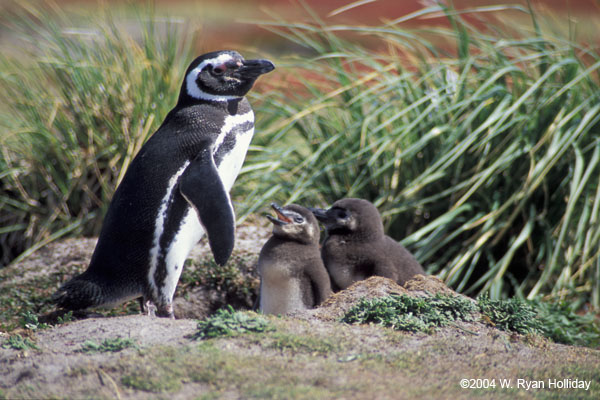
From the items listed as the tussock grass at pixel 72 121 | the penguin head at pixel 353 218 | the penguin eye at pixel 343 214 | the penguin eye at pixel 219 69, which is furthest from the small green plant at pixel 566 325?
the tussock grass at pixel 72 121

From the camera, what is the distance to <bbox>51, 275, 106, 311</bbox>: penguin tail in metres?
2.82

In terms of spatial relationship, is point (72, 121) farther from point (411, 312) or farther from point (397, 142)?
point (411, 312)

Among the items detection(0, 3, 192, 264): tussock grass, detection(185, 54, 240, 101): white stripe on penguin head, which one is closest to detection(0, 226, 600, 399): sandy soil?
detection(185, 54, 240, 101): white stripe on penguin head

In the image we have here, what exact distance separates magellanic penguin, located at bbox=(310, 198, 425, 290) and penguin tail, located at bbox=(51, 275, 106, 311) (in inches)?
48.3

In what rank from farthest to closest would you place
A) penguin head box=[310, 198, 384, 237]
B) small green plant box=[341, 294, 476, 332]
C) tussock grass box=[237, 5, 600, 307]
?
tussock grass box=[237, 5, 600, 307] → penguin head box=[310, 198, 384, 237] → small green plant box=[341, 294, 476, 332]

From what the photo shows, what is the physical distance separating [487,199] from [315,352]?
2232 millimetres

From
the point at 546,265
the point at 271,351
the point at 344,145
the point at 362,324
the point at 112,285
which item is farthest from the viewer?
the point at 344,145

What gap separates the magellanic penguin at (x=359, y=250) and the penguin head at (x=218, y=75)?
2.81 feet

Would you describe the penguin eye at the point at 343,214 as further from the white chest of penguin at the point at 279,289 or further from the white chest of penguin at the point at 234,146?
the white chest of penguin at the point at 234,146

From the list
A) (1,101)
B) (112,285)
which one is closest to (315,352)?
(112,285)

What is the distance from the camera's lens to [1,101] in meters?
4.90

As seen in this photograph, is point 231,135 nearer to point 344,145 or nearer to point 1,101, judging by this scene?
point 344,145

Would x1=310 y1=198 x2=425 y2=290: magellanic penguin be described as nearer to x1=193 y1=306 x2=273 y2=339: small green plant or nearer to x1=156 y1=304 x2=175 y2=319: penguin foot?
x1=156 y1=304 x2=175 y2=319: penguin foot

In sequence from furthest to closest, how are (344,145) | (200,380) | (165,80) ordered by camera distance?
(165,80), (344,145), (200,380)
